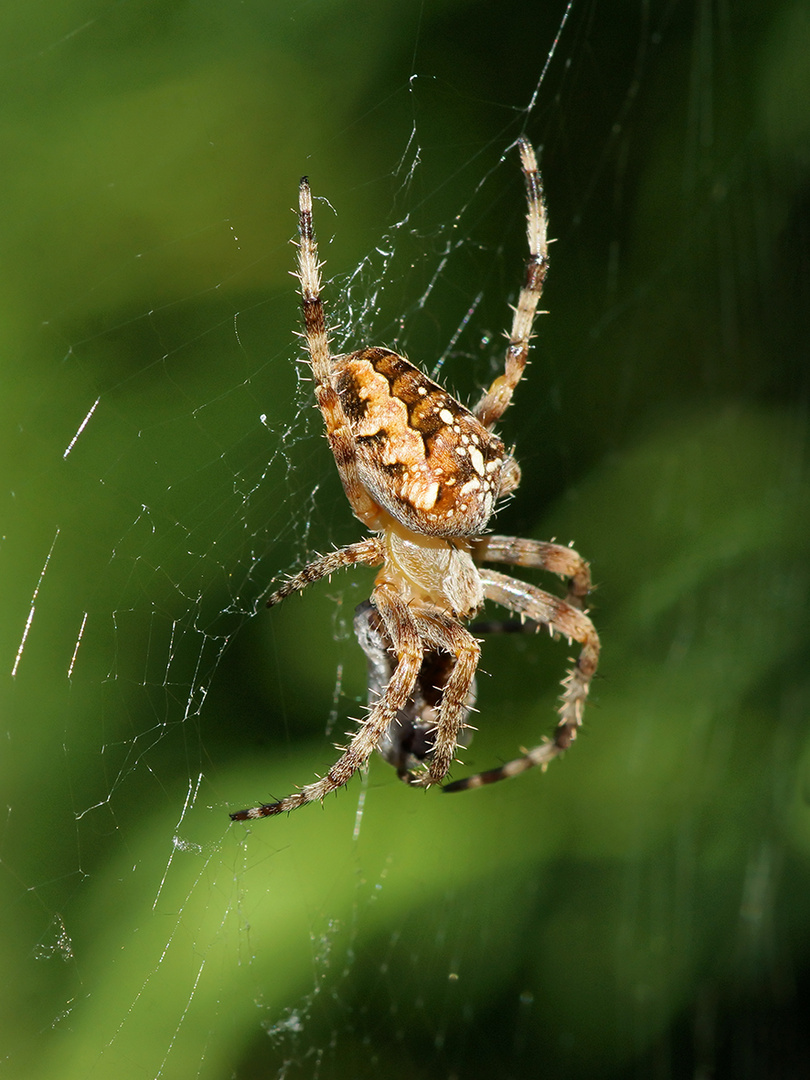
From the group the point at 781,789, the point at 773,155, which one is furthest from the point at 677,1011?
the point at 773,155

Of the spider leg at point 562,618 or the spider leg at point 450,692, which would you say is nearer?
the spider leg at point 450,692

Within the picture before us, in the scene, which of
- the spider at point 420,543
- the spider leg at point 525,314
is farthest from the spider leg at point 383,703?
the spider leg at point 525,314

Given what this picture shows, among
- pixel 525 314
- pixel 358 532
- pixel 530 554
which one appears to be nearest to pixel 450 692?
pixel 530 554

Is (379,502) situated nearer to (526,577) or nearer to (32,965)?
(32,965)

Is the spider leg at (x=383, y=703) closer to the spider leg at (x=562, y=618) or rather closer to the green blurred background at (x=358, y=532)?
the green blurred background at (x=358, y=532)

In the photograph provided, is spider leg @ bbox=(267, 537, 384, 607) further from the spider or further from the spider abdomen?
the spider abdomen

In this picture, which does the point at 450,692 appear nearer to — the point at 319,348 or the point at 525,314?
the point at 319,348

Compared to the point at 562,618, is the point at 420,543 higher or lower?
higher
